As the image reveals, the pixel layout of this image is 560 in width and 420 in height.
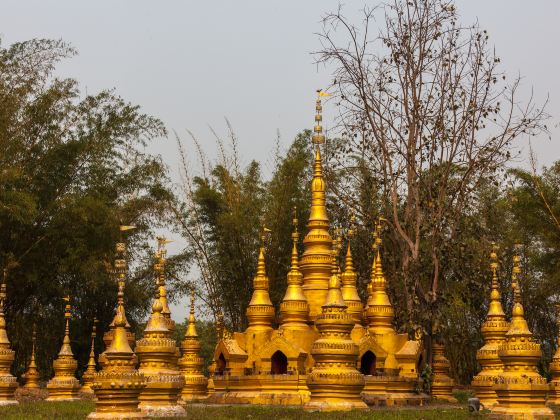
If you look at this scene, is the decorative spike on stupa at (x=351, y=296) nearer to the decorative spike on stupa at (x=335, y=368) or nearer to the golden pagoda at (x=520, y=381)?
the decorative spike on stupa at (x=335, y=368)

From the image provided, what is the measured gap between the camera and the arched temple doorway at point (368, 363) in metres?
21.8

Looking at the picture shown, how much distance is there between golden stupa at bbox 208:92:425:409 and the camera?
20.8 metres

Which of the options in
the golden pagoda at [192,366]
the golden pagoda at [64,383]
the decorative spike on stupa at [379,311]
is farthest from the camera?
the golden pagoda at [64,383]

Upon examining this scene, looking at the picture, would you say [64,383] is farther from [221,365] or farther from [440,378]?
[440,378]

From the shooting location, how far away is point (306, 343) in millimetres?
21281

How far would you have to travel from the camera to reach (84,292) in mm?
33156

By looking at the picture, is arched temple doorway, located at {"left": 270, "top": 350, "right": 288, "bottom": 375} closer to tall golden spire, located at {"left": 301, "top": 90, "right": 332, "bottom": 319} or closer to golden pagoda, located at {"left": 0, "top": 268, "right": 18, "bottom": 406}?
tall golden spire, located at {"left": 301, "top": 90, "right": 332, "bottom": 319}

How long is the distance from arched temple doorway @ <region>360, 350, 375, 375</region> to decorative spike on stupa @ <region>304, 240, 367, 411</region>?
5299 millimetres

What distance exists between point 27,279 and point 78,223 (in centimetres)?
234

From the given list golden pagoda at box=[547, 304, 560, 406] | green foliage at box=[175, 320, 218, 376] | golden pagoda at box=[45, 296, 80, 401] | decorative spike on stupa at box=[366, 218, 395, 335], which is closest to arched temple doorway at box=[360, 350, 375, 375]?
decorative spike on stupa at box=[366, 218, 395, 335]

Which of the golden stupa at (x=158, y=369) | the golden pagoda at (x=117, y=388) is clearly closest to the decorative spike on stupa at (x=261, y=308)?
the golden stupa at (x=158, y=369)

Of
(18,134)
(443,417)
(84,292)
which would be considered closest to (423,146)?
(443,417)

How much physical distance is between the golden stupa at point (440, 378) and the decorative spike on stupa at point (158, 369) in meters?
11.1

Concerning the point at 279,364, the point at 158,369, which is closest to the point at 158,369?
the point at 158,369
